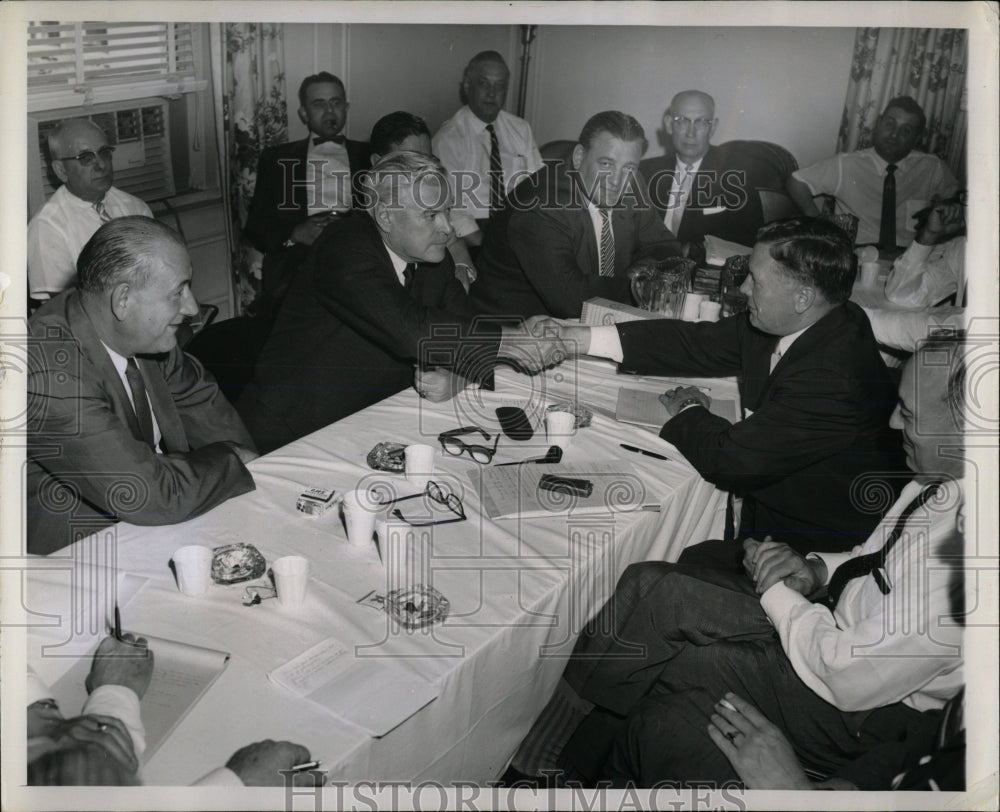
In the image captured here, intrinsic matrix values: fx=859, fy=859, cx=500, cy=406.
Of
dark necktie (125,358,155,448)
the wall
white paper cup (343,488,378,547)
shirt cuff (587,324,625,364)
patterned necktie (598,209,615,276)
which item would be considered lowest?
white paper cup (343,488,378,547)

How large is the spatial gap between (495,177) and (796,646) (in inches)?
146

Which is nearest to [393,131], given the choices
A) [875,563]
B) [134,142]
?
[134,142]

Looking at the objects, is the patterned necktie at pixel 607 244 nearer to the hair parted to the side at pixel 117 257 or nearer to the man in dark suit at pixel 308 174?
the man in dark suit at pixel 308 174

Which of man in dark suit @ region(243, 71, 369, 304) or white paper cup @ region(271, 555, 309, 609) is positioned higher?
man in dark suit @ region(243, 71, 369, 304)

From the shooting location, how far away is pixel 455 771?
5.08ft

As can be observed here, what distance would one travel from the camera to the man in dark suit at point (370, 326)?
8.51ft

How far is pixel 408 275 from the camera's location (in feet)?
9.07

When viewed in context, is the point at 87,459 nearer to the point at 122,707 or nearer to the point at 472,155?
the point at 122,707

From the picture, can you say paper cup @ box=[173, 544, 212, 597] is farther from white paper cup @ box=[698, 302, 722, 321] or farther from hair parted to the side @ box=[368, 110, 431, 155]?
hair parted to the side @ box=[368, 110, 431, 155]

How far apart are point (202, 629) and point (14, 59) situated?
112cm

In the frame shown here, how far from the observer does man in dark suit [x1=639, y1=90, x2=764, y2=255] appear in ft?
15.5

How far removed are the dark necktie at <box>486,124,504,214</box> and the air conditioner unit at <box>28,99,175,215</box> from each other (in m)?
1.78

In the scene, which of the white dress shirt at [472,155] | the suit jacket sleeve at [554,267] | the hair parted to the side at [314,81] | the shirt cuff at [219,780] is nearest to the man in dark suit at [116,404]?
the shirt cuff at [219,780]

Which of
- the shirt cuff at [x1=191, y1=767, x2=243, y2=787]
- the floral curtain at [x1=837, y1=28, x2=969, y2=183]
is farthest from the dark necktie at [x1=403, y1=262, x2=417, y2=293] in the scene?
the floral curtain at [x1=837, y1=28, x2=969, y2=183]
